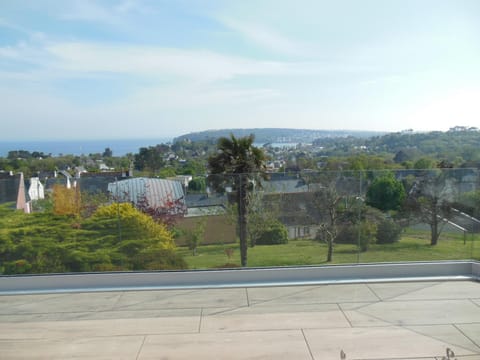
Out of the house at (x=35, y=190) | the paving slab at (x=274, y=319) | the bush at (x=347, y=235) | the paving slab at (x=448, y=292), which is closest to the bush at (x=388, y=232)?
the bush at (x=347, y=235)

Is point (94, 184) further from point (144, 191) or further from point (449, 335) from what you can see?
point (449, 335)

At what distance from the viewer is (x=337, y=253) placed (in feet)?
18.3

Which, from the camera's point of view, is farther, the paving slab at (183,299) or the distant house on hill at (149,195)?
the distant house on hill at (149,195)

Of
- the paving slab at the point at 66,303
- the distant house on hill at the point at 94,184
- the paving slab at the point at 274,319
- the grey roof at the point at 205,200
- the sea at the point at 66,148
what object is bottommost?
the paving slab at the point at 274,319

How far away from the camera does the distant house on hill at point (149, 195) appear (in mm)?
5582

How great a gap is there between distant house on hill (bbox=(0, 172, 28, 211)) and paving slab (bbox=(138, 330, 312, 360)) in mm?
2717

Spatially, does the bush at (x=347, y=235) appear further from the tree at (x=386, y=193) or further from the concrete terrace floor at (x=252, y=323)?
the concrete terrace floor at (x=252, y=323)

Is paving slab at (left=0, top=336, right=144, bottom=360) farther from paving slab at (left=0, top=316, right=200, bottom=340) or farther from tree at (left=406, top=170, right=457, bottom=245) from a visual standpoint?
tree at (left=406, top=170, right=457, bottom=245)

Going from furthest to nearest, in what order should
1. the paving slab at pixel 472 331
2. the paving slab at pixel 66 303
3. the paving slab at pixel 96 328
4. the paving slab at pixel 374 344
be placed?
the paving slab at pixel 66 303 → the paving slab at pixel 96 328 → the paving slab at pixel 472 331 → the paving slab at pixel 374 344

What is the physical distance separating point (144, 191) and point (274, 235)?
1.67m

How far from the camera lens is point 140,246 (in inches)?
219

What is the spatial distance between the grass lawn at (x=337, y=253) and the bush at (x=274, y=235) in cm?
6

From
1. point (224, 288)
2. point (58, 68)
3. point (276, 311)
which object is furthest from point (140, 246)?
point (58, 68)

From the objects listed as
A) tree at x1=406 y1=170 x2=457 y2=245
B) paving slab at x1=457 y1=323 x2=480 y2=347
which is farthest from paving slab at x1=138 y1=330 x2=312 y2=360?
tree at x1=406 y1=170 x2=457 y2=245
